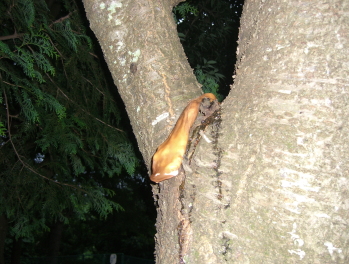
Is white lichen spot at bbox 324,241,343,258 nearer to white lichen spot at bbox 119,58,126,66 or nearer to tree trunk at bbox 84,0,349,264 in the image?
tree trunk at bbox 84,0,349,264

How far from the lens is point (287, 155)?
734 millimetres

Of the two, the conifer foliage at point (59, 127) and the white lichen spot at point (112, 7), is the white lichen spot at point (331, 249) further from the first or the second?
the conifer foliage at point (59, 127)

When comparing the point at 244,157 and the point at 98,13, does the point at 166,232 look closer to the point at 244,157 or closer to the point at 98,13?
the point at 244,157

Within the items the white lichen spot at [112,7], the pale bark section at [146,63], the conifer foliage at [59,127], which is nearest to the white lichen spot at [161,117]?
the pale bark section at [146,63]

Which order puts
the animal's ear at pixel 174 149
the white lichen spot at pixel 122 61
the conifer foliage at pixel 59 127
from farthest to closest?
the conifer foliage at pixel 59 127, the white lichen spot at pixel 122 61, the animal's ear at pixel 174 149

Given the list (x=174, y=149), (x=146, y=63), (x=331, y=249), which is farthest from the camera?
(x=146, y=63)

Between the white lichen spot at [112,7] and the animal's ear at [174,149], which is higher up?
the white lichen spot at [112,7]

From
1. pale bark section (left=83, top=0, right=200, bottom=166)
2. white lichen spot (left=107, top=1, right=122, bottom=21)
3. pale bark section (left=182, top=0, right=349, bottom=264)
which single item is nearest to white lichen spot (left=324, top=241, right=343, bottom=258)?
pale bark section (left=182, top=0, right=349, bottom=264)

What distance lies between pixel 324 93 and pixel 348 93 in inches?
2.2

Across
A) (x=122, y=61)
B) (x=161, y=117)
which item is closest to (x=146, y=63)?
(x=122, y=61)

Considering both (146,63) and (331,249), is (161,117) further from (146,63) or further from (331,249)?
(331,249)

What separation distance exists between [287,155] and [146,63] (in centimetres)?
58

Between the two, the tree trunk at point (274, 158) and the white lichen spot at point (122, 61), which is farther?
the white lichen spot at point (122, 61)

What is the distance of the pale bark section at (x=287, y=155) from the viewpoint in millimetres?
708
